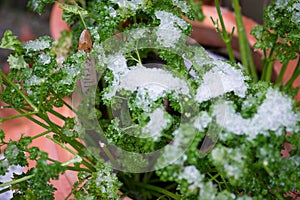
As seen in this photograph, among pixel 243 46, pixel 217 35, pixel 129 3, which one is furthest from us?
pixel 217 35

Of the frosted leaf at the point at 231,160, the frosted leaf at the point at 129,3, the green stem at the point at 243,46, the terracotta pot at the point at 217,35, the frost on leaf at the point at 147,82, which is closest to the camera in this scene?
the frosted leaf at the point at 231,160

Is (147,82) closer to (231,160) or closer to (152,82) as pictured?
(152,82)

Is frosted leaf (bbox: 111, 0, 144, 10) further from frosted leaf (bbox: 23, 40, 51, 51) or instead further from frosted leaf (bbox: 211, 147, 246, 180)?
frosted leaf (bbox: 211, 147, 246, 180)

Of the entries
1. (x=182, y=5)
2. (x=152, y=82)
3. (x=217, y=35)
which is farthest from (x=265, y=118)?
(x=217, y=35)

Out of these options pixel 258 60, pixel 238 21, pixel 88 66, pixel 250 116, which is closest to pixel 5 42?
pixel 88 66

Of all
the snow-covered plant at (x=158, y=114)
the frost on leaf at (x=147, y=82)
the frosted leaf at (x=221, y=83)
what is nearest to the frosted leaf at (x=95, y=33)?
the snow-covered plant at (x=158, y=114)

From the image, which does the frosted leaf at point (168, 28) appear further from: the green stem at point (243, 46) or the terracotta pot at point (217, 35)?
the terracotta pot at point (217, 35)

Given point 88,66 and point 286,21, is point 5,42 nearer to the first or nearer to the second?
point 88,66

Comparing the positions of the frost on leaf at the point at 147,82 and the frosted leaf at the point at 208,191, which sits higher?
the frost on leaf at the point at 147,82
